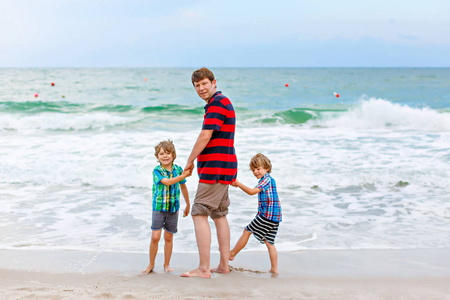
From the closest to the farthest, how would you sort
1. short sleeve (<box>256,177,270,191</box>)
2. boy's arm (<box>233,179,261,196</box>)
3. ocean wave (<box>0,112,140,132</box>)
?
1. boy's arm (<box>233,179,261,196</box>)
2. short sleeve (<box>256,177,270,191</box>)
3. ocean wave (<box>0,112,140,132</box>)

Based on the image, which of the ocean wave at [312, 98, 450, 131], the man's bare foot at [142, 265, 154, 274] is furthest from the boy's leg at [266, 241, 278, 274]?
the ocean wave at [312, 98, 450, 131]

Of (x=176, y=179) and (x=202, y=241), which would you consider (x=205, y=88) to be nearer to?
(x=176, y=179)

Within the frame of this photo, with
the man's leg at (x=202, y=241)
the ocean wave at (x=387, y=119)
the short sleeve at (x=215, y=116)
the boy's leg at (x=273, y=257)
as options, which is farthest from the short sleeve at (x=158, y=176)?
the ocean wave at (x=387, y=119)

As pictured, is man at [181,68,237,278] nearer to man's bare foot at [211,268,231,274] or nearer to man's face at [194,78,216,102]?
man's face at [194,78,216,102]

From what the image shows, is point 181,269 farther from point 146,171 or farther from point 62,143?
A: point 62,143

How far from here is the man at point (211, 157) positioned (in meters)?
3.58

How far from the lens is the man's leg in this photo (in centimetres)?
380

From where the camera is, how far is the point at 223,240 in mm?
3920

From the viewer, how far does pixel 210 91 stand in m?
3.64

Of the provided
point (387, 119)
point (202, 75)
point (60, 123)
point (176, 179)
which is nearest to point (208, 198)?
point (176, 179)

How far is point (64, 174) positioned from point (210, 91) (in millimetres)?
5563

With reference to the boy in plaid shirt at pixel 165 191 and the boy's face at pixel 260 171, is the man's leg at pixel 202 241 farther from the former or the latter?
the boy's face at pixel 260 171

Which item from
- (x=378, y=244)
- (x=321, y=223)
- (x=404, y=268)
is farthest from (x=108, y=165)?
(x=404, y=268)

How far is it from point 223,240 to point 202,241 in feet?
0.66
